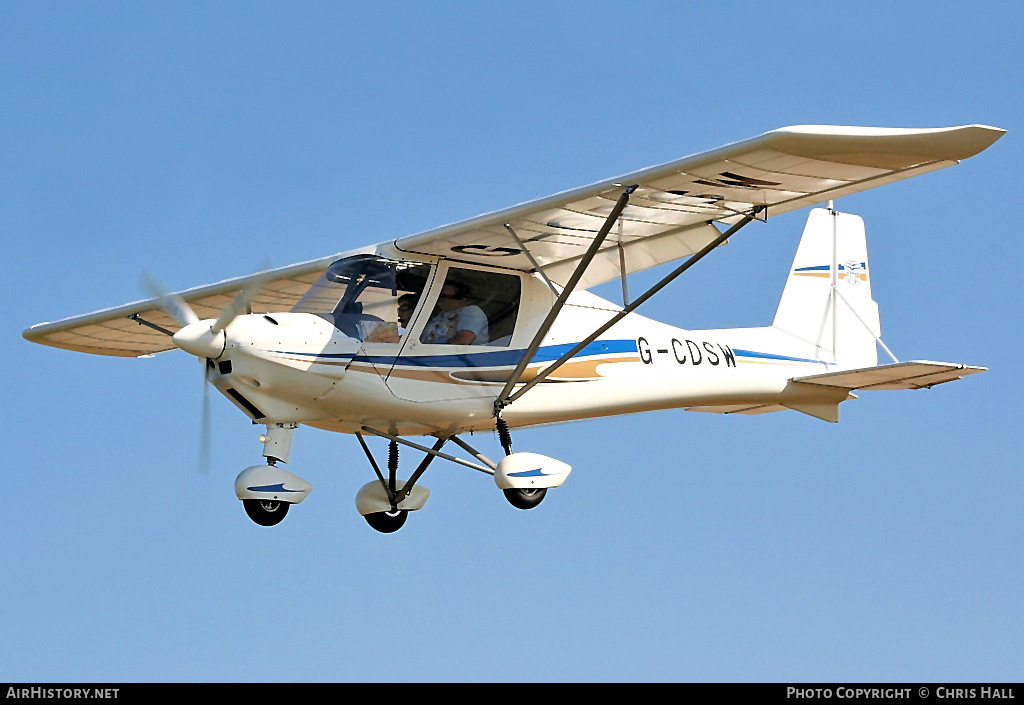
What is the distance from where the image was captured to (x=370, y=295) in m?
12.7

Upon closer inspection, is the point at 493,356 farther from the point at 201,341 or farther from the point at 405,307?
the point at 201,341

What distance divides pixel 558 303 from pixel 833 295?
5144 mm

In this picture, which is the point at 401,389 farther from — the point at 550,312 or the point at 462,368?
the point at 550,312

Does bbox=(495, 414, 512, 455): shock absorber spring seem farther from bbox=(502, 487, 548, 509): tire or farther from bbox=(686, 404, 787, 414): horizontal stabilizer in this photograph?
bbox=(686, 404, 787, 414): horizontal stabilizer

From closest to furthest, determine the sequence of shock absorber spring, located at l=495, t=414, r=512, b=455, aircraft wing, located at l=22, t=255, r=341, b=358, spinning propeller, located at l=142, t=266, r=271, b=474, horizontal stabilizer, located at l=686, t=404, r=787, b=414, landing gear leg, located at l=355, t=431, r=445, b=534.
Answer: spinning propeller, located at l=142, t=266, r=271, b=474, shock absorber spring, located at l=495, t=414, r=512, b=455, landing gear leg, located at l=355, t=431, r=445, b=534, aircraft wing, located at l=22, t=255, r=341, b=358, horizontal stabilizer, located at l=686, t=404, r=787, b=414

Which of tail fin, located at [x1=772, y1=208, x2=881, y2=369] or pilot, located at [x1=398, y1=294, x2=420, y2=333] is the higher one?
tail fin, located at [x1=772, y1=208, x2=881, y2=369]

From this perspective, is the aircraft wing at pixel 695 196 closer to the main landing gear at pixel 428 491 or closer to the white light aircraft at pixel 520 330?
the white light aircraft at pixel 520 330

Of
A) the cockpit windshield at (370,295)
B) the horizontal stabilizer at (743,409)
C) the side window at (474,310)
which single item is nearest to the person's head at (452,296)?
the side window at (474,310)

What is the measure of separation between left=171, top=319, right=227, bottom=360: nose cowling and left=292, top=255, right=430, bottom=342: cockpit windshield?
1055 mm

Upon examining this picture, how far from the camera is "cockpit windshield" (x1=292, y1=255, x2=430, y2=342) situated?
12578 millimetres

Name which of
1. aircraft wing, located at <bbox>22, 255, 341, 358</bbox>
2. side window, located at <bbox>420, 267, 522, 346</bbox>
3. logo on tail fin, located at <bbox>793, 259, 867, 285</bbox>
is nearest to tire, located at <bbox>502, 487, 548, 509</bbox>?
side window, located at <bbox>420, 267, 522, 346</bbox>

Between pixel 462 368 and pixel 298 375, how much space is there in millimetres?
1670

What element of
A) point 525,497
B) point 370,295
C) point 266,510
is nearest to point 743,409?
point 525,497

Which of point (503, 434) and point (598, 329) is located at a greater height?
point (598, 329)
